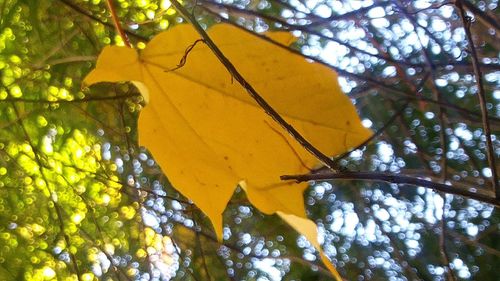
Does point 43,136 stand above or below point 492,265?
below

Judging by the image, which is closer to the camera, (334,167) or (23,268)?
(334,167)

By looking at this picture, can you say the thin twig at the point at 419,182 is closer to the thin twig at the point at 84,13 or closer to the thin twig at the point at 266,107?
the thin twig at the point at 266,107

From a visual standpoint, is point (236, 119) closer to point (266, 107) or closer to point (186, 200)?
point (266, 107)

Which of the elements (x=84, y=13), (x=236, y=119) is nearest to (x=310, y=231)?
(x=236, y=119)

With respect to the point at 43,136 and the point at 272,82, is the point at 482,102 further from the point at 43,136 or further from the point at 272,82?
the point at 43,136

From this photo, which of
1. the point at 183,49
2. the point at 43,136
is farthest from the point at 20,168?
the point at 183,49

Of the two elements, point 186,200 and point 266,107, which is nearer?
point 266,107
